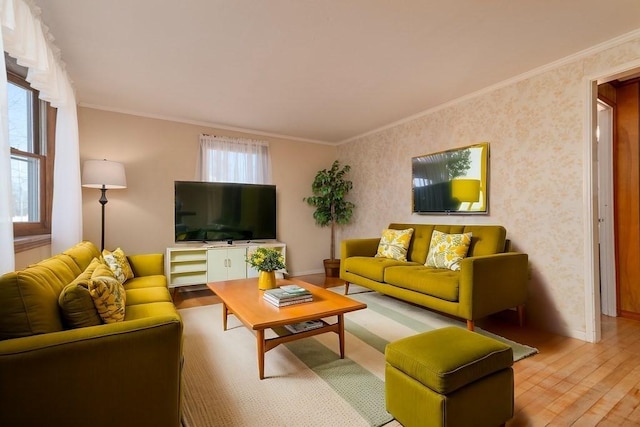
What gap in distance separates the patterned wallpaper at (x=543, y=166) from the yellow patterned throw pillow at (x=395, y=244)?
0.52m

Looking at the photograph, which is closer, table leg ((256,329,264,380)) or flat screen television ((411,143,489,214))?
table leg ((256,329,264,380))

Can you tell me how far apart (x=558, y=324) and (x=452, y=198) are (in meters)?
1.53

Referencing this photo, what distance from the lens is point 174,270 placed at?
3793 mm

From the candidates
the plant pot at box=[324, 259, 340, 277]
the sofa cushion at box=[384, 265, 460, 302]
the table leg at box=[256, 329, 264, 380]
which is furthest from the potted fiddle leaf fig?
the table leg at box=[256, 329, 264, 380]

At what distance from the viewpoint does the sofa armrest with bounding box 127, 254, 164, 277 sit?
9.95 ft

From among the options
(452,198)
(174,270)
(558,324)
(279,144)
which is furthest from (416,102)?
(174,270)

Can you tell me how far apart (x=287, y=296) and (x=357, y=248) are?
186 cm

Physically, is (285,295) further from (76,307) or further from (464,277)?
(464,277)

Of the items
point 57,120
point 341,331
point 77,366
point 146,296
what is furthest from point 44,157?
point 341,331

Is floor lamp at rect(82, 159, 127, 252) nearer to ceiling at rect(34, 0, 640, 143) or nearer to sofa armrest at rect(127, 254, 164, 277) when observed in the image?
ceiling at rect(34, 0, 640, 143)

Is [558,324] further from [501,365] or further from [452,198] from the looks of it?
[501,365]

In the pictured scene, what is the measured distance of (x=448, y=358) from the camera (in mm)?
1320

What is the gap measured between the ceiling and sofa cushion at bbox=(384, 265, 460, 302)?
73.5 inches

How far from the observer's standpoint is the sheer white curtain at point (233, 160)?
4.30m
